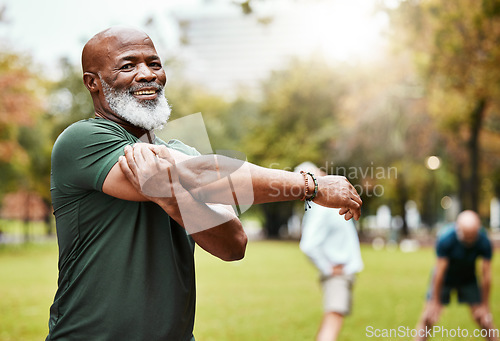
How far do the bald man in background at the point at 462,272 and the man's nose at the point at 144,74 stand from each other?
18.2ft

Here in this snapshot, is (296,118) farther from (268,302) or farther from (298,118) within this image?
(268,302)

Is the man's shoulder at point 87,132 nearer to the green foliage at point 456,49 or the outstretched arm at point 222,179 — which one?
the outstretched arm at point 222,179

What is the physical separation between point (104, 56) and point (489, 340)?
6427 millimetres

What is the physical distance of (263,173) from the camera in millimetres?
1794

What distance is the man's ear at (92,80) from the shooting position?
7.07 ft

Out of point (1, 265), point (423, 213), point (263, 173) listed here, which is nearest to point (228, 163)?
point (263, 173)

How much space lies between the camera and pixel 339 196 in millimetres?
1846

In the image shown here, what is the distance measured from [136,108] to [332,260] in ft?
15.3

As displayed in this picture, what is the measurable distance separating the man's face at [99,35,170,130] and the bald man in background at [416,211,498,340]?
5.52 meters

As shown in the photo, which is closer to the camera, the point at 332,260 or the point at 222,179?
the point at 222,179

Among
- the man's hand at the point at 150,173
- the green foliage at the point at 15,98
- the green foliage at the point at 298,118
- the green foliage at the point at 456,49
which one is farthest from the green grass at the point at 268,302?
the green foliage at the point at 298,118

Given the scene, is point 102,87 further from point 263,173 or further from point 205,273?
point 205,273

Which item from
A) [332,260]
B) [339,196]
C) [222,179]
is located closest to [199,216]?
[222,179]

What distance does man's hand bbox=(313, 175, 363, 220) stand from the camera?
185 cm
